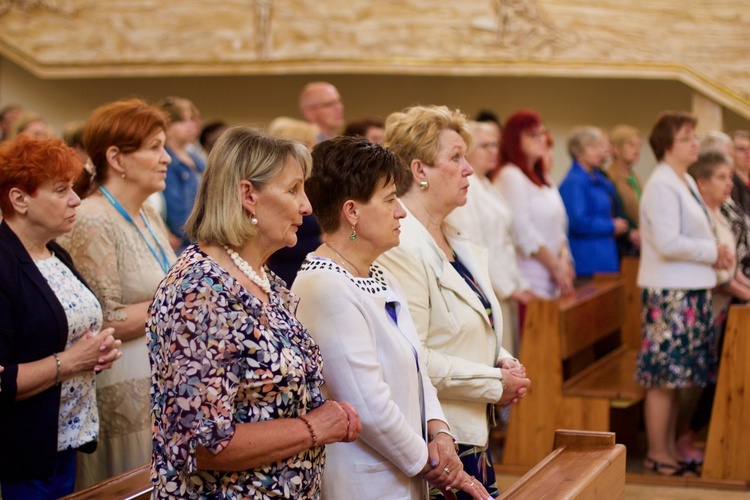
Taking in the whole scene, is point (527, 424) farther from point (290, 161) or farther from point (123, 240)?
point (290, 161)

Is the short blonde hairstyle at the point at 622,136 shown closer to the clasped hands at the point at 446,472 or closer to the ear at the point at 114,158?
the ear at the point at 114,158

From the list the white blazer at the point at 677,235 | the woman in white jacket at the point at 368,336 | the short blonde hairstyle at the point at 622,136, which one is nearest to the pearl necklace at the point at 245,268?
the woman in white jacket at the point at 368,336

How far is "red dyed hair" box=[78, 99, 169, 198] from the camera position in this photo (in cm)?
296

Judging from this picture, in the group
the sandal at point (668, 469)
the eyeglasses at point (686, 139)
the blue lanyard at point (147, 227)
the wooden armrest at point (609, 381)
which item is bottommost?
the sandal at point (668, 469)

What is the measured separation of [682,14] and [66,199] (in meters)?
5.71

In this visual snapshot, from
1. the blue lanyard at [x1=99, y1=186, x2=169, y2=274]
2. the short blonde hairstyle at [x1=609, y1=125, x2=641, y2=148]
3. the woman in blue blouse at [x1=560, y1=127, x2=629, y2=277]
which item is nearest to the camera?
the blue lanyard at [x1=99, y1=186, x2=169, y2=274]

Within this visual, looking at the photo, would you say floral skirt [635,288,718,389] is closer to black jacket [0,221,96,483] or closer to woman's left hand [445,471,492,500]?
woman's left hand [445,471,492,500]

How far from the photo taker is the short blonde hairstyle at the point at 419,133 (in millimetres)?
2723

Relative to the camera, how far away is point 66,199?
2.56 m

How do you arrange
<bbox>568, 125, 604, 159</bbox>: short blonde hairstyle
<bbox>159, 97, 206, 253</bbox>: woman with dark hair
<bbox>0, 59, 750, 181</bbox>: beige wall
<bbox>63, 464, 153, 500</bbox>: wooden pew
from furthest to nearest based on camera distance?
<bbox>0, 59, 750, 181</bbox>: beige wall → <bbox>568, 125, 604, 159</bbox>: short blonde hairstyle → <bbox>159, 97, 206, 253</bbox>: woman with dark hair → <bbox>63, 464, 153, 500</bbox>: wooden pew

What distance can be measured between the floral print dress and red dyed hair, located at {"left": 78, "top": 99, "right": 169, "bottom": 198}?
3.83ft

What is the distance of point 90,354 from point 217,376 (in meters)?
0.91

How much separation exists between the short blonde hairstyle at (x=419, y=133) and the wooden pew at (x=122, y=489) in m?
A: 1.05

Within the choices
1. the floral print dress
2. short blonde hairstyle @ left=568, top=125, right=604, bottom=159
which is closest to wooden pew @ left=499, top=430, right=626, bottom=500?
the floral print dress
